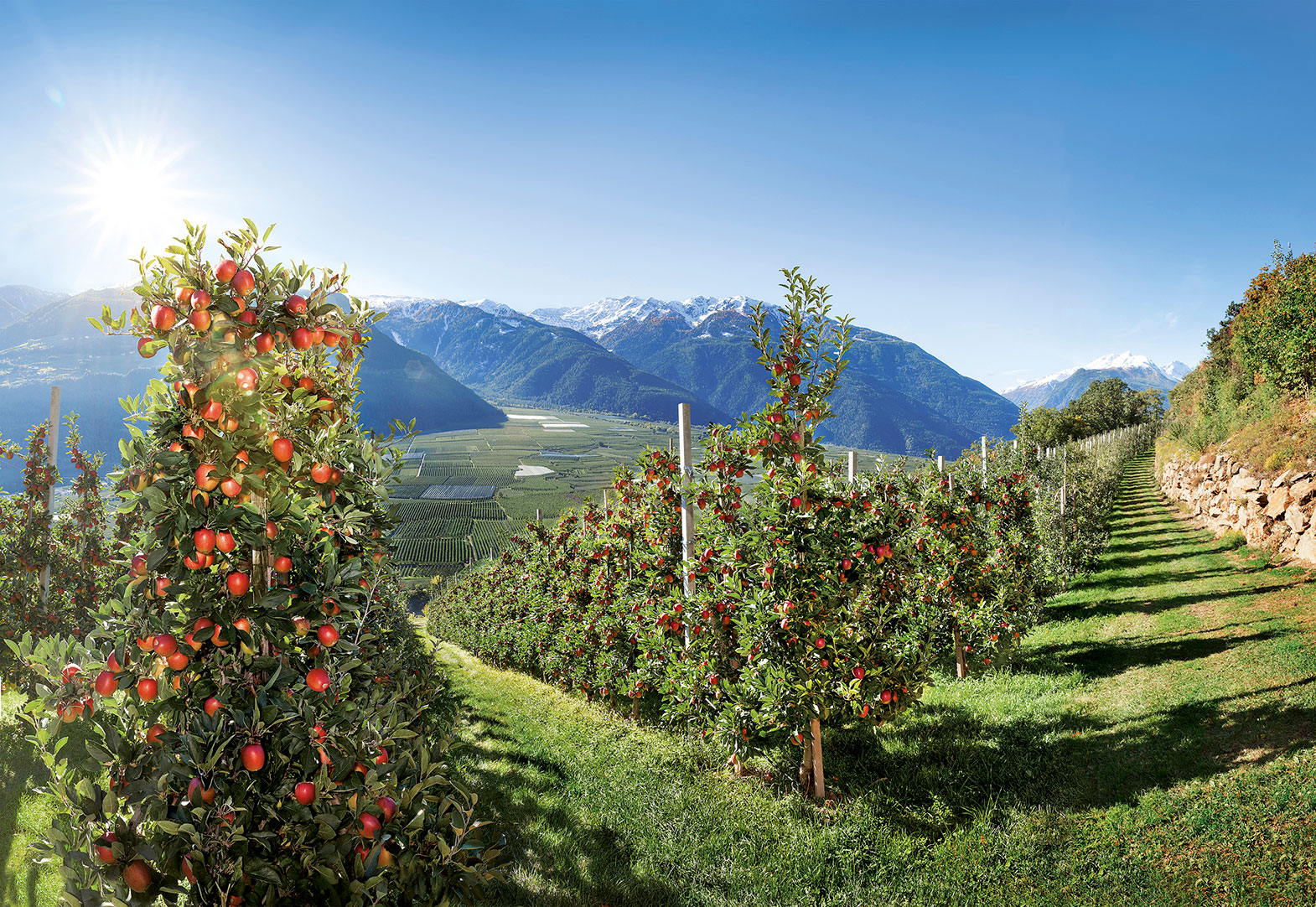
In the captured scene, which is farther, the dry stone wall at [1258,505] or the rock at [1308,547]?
the dry stone wall at [1258,505]

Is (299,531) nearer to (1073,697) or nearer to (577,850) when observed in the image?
(577,850)

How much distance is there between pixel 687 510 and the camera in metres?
6.32

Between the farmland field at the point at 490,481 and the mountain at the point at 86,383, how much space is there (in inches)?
462

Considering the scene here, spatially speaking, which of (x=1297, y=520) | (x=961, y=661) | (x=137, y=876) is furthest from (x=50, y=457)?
(x=1297, y=520)

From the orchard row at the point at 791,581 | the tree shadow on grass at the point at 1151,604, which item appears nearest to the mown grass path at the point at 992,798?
the orchard row at the point at 791,581

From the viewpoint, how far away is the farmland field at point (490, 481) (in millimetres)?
68312

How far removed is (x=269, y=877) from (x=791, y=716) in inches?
166

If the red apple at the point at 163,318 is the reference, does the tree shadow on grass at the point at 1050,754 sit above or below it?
below

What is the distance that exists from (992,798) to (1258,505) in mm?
13330

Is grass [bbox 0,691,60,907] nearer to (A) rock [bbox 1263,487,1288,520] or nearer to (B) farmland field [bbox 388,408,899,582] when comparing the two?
(B) farmland field [bbox 388,408,899,582]

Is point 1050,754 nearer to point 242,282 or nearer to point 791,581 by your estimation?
point 791,581

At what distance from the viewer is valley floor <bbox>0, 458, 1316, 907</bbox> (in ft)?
13.4

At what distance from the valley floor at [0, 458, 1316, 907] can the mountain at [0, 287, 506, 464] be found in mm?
59652

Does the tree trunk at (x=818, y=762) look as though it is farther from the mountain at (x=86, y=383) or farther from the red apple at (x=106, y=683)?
the mountain at (x=86, y=383)
